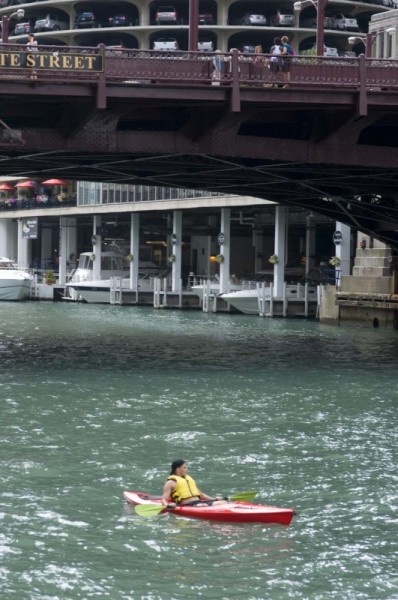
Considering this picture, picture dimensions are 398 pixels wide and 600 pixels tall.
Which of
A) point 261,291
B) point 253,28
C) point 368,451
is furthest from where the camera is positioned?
point 253,28

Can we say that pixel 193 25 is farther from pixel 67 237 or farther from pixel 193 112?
pixel 67 237

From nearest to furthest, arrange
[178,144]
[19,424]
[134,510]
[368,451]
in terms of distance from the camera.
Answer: [134,510], [368,451], [19,424], [178,144]

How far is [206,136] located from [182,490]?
71.1 ft

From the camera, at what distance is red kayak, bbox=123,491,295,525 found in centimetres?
2250

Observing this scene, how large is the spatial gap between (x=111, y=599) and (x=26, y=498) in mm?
5990

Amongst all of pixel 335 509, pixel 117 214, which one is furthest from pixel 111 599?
pixel 117 214

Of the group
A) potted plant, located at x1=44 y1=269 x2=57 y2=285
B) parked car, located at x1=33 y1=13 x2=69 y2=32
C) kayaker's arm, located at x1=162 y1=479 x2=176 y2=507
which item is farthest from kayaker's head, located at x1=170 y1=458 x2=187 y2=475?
parked car, located at x1=33 y1=13 x2=69 y2=32

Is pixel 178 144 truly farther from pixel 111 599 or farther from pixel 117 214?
pixel 117 214

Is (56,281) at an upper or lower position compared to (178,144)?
lower

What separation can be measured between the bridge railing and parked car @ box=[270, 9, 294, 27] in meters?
84.1

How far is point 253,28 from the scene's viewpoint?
12588 centimetres

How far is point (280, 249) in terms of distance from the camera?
87.9 meters

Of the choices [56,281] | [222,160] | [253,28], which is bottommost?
[56,281]

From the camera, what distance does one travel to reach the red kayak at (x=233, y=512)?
886 inches
